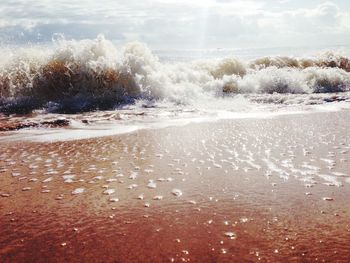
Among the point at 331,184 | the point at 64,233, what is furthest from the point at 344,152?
the point at 64,233

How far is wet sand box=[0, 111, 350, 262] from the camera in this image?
326 cm

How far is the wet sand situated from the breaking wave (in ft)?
18.8

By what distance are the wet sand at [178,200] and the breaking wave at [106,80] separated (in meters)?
5.74

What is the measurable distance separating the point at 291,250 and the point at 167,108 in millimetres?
8594

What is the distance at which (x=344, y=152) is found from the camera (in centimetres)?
603

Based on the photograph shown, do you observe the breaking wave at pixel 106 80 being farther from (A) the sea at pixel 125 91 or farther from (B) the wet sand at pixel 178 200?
(B) the wet sand at pixel 178 200

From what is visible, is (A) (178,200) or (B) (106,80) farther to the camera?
(B) (106,80)

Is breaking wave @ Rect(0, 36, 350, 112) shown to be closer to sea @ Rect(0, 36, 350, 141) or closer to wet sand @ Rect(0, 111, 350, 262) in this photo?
sea @ Rect(0, 36, 350, 141)

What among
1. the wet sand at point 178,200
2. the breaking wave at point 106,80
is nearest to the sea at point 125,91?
the breaking wave at point 106,80

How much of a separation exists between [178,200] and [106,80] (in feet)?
32.6

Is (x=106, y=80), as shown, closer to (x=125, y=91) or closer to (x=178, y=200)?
(x=125, y=91)

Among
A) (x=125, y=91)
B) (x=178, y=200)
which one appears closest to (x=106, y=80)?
(x=125, y=91)

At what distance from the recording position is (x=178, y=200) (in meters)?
4.30

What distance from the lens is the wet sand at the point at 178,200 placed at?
326 centimetres
